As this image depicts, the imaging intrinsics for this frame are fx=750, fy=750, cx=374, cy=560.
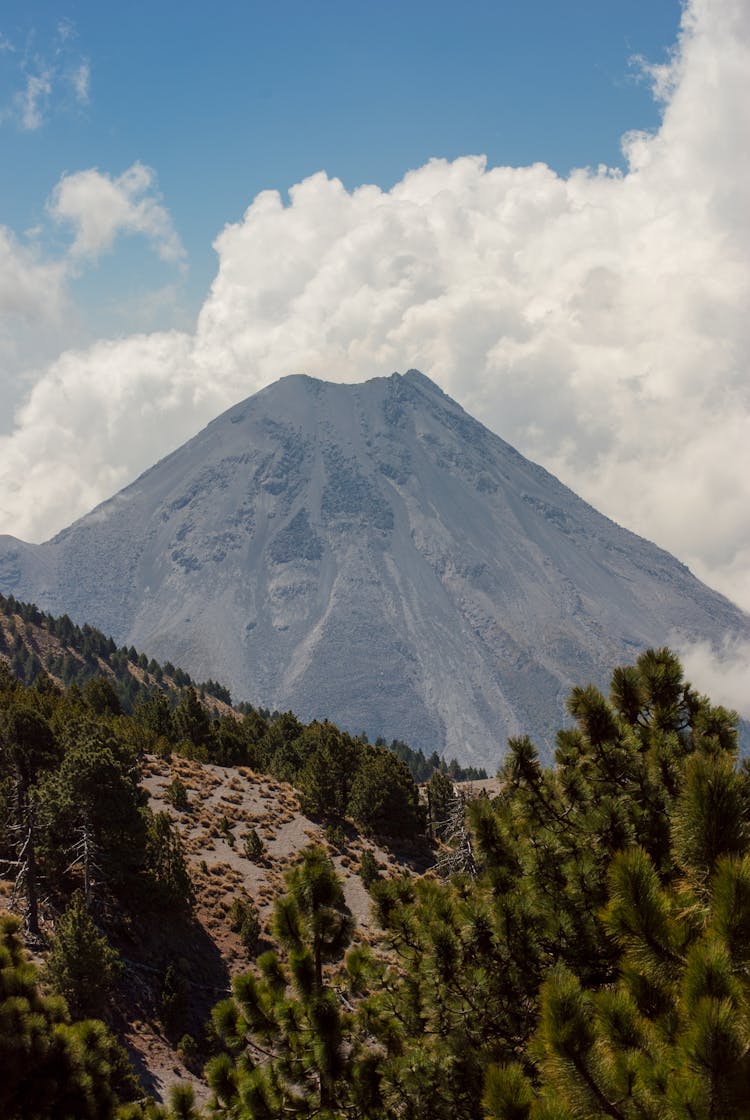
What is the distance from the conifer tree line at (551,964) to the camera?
6535 mm

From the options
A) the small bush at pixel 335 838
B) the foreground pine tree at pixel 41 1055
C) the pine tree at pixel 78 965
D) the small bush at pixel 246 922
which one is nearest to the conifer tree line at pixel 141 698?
the small bush at pixel 335 838

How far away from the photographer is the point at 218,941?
4372 cm

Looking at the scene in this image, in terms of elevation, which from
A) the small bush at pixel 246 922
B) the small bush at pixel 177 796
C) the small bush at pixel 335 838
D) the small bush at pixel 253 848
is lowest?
the small bush at pixel 246 922

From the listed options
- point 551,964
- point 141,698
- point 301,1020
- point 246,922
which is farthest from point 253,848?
point 141,698

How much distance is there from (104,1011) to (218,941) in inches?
473

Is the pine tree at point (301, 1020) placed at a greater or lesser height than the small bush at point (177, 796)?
greater

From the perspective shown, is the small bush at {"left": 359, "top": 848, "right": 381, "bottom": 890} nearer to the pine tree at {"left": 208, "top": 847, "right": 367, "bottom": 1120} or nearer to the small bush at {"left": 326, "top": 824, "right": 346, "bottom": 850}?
the small bush at {"left": 326, "top": 824, "right": 346, "bottom": 850}

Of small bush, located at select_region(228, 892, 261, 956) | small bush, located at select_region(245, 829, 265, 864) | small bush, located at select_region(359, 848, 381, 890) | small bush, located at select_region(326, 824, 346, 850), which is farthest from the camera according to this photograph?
small bush, located at select_region(326, 824, 346, 850)

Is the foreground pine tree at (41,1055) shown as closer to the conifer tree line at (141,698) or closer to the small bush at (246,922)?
the small bush at (246,922)

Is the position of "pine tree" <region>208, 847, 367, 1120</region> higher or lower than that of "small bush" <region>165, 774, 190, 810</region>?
higher

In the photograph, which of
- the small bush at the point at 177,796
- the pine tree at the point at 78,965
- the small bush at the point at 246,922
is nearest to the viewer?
the pine tree at the point at 78,965

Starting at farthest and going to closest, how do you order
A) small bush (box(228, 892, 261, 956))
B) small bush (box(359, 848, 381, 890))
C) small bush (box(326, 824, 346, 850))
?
small bush (box(326, 824, 346, 850)) < small bush (box(359, 848, 381, 890)) < small bush (box(228, 892, 261, 956))

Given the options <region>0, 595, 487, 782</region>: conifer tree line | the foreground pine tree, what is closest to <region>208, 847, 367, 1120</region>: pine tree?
the foreground pine tree

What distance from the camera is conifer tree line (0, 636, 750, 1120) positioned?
6.54 meters
